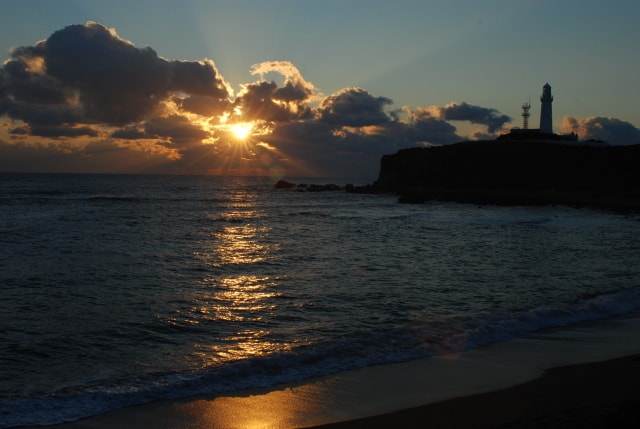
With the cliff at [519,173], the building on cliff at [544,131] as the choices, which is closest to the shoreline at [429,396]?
the cliff at [519,173]

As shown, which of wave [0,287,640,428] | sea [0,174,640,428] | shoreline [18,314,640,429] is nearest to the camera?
shoreline [18,314,640,429]

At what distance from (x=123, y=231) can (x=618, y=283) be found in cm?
2578

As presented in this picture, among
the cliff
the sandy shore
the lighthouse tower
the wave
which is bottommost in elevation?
the wave

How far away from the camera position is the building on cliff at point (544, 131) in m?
94.2

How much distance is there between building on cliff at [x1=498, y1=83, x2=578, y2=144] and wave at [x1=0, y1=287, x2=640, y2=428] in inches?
3314

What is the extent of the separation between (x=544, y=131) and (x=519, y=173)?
26.9m

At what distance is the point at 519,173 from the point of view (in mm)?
80500

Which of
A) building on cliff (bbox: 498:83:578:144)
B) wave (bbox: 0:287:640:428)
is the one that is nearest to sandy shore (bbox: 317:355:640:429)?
wave (bbox: 0:287:640:428)

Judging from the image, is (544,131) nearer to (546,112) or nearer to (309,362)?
(546,112)

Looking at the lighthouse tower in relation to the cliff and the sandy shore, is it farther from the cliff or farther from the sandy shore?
the sandy shore

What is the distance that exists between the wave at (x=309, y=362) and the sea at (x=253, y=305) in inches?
1.4

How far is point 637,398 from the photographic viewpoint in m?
7.16

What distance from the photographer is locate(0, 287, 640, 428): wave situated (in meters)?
7.43

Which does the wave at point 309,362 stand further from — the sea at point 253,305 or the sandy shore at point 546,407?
the sandy shore at point 546,407
